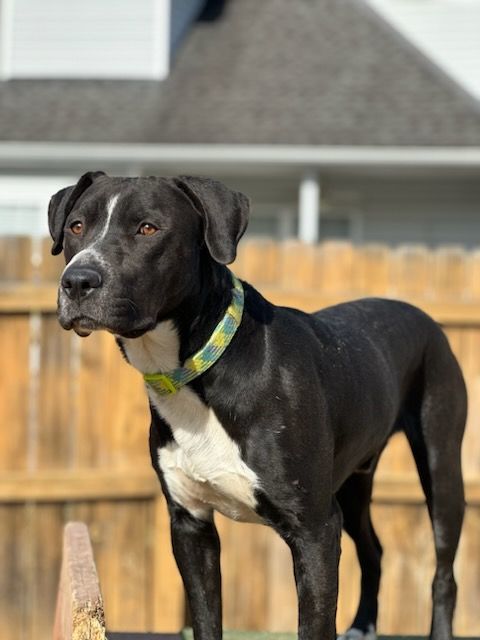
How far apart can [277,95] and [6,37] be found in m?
3.17

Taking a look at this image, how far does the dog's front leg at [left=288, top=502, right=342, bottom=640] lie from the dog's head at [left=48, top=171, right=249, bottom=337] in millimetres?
841

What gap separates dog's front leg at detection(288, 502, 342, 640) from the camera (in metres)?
3.70

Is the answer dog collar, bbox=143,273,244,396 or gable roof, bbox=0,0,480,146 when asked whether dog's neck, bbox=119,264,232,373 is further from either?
gable roof, bbox=0,0,480,146

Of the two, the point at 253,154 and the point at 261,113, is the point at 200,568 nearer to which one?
the point at 253,154

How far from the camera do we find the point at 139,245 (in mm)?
3449

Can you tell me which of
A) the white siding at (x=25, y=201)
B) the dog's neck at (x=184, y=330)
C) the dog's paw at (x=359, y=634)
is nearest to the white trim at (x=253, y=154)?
the white siding at (x=25, y=201)

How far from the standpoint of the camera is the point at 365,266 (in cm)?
718

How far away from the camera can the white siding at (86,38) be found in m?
13.2

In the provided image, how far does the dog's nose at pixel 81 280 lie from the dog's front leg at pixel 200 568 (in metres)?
1.06

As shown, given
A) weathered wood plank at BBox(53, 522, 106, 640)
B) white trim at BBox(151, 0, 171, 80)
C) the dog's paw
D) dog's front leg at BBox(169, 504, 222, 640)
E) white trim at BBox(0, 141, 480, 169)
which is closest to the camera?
weathered wood plank at BBox(53, 522, 106, 640)

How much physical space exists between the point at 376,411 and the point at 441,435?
1.79 ft

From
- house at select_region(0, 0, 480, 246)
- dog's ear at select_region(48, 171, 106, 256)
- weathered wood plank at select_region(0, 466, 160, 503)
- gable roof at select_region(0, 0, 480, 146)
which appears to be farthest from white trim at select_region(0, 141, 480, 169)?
dog's ear at select_region(48, 171, 106, 256)

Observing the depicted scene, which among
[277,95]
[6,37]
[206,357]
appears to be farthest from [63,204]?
[6,37]

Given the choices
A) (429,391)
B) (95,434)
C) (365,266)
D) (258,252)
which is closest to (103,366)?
(95,434)
